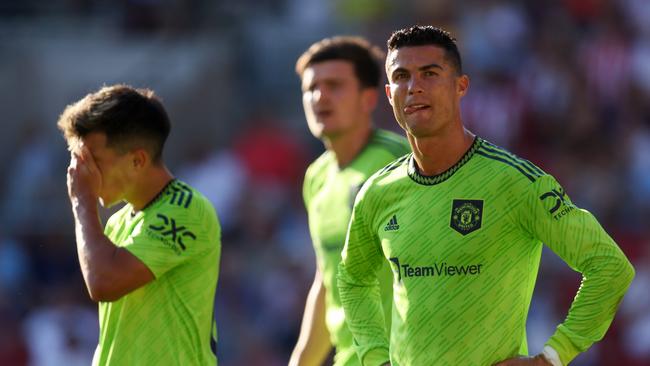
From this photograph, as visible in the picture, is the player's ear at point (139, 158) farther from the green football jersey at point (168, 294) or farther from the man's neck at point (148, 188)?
the green football jersey at point (168, 294)

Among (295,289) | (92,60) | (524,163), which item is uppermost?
(524,163)

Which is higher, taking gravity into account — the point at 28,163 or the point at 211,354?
the point at 211,354

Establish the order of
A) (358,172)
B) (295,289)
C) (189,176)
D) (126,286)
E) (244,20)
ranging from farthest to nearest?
1. (244,20)
2. (189,176)
3. (295,289)
4. (358,172)
5. (126,286)

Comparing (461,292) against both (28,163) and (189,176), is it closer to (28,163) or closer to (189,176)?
(189,176)

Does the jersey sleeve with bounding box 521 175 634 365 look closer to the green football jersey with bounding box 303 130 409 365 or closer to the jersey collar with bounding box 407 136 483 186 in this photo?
the jersey collar with bounding box 407 136 483 186

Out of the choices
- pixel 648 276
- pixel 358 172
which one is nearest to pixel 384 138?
pixel 358 172

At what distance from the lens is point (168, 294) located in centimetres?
603

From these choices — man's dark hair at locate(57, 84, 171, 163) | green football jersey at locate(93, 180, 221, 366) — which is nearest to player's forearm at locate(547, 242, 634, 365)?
green football jersey at locate(93, 180, 221, 366)

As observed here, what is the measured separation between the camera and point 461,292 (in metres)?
5.28

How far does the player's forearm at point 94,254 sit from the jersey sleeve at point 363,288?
106 centimetres

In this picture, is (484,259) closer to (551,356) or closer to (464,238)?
(464,238)

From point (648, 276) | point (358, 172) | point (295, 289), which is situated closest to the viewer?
point (358, 172)

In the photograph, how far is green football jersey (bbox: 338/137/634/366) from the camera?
16.7 ft

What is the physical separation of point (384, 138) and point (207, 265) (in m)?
2.01
